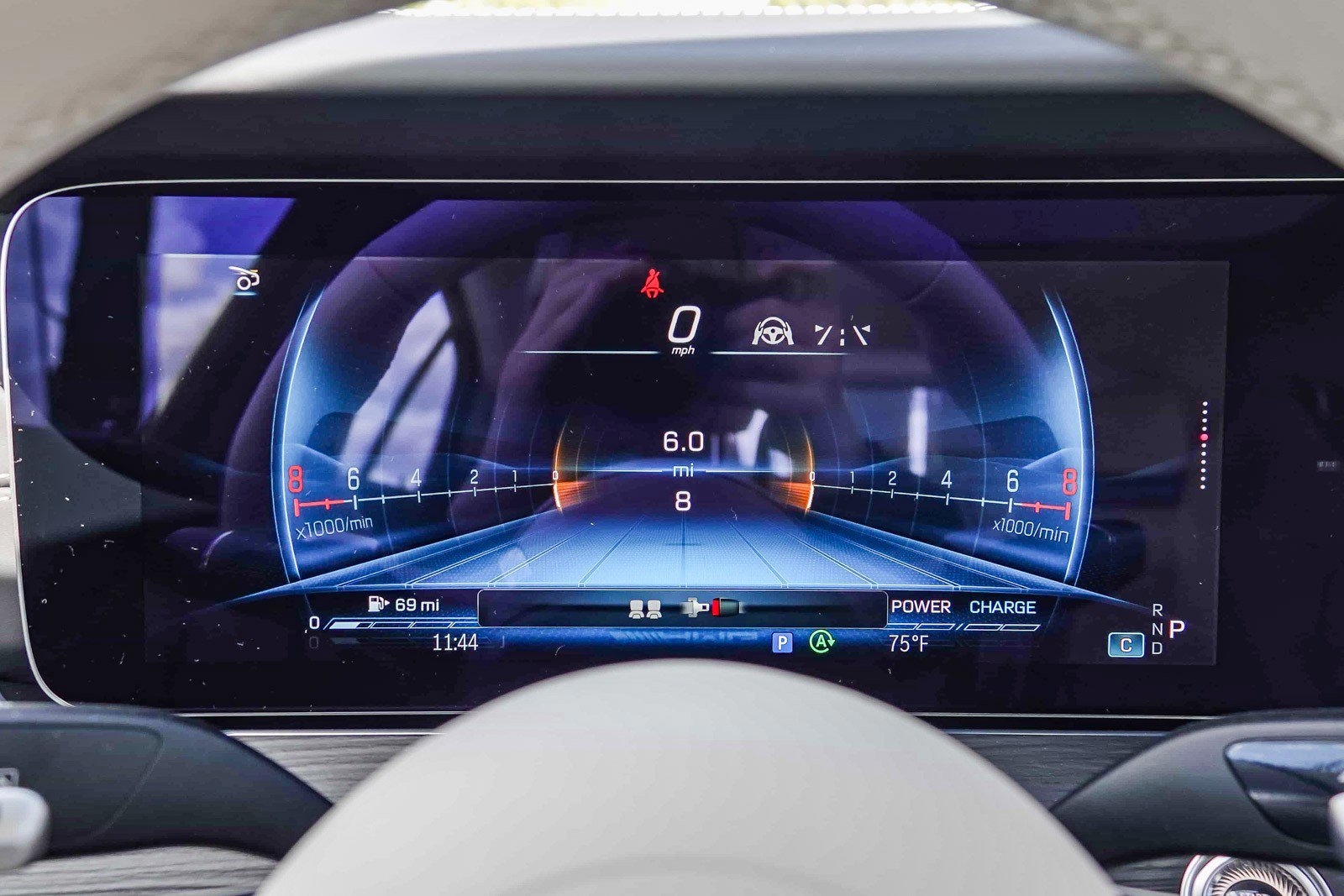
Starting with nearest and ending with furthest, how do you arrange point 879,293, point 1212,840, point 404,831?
point 404,831
point 1212,840
point 879,293

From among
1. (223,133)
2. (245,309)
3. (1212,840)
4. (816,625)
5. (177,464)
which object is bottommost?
(1212,840)

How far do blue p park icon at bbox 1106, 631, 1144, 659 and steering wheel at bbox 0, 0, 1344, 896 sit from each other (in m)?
0.48

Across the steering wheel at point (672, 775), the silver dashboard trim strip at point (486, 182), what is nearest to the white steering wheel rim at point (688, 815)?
the steering wheel at point (672, 775)

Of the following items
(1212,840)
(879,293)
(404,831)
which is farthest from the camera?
(879,293)

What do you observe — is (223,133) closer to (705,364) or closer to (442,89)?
(442,89)

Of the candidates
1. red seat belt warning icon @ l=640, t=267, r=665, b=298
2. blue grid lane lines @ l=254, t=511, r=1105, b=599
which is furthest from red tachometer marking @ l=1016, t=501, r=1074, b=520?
red seat belt warning icon @ l=640, t=267, r=665, b=298

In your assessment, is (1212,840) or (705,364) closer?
(1212,840)

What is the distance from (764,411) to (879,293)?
15 centimetres

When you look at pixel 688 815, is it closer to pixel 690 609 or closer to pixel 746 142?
pixel 690 609

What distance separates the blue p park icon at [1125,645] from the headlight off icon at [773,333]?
1.34 feet

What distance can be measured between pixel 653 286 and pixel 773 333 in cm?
11

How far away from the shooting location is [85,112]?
16.8 inches

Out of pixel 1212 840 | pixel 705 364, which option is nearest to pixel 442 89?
pixel 705 364

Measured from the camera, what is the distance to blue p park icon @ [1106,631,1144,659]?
861mm
